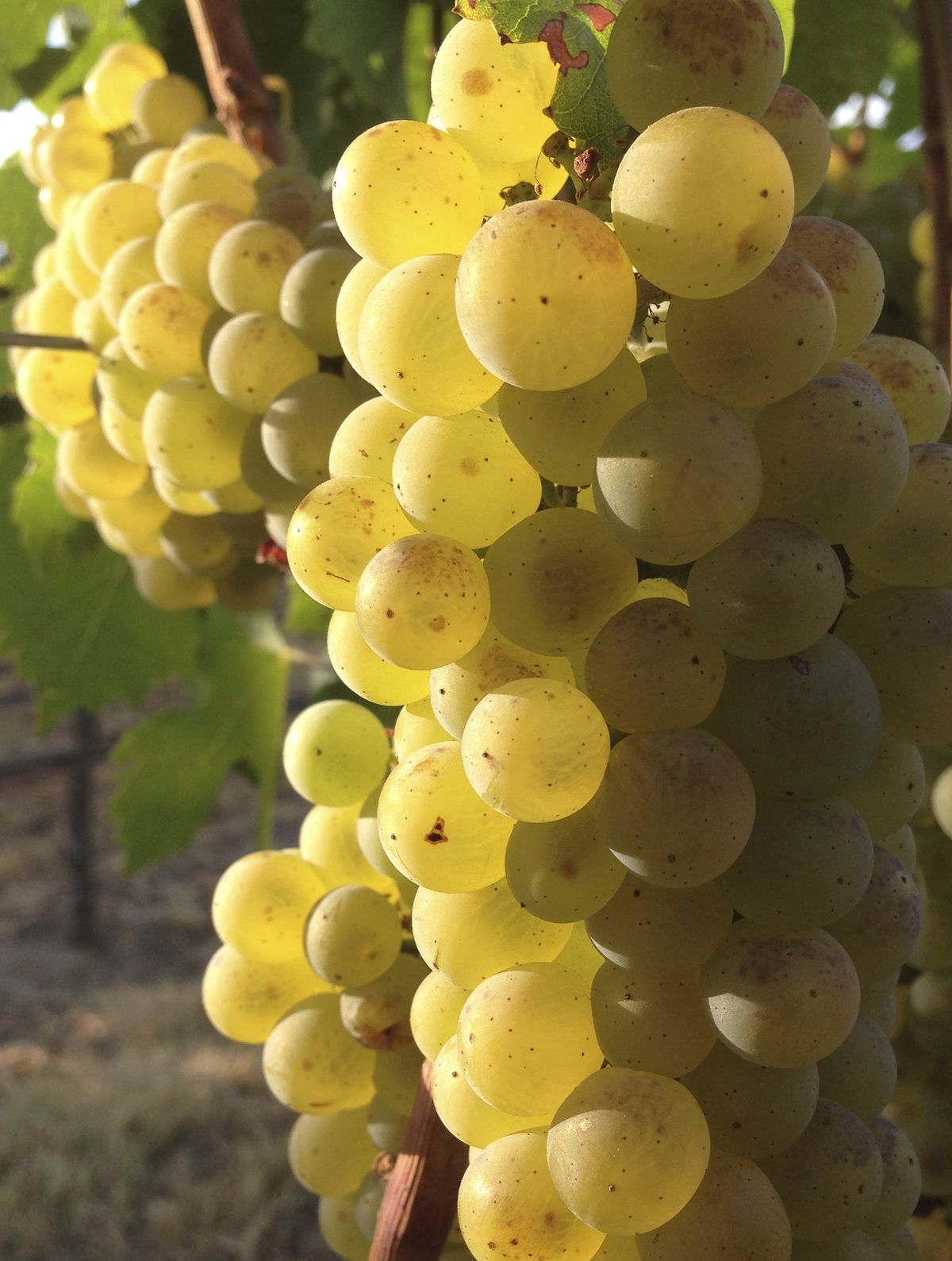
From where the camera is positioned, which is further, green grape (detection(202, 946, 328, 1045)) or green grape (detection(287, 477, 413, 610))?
green grape (detection(202, 946, 328, 1045))

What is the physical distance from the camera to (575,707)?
1.07ft

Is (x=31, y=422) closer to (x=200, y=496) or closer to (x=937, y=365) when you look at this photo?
(x=200, y=496)

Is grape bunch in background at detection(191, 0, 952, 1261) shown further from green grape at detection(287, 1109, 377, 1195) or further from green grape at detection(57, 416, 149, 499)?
green grape at detection(57, 416, 149, 499)

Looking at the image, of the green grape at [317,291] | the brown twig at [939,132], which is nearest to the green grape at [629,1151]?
the green grape at [317,291]

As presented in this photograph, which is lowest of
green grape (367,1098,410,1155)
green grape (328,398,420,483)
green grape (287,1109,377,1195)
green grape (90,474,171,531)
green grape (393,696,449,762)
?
green grape (287,1109,377,1195)

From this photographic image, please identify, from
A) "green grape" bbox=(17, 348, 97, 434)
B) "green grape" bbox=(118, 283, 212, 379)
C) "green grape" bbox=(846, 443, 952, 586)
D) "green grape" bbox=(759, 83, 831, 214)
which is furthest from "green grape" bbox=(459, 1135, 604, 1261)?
"green grape" bbox=(17, 348, 97, 434)

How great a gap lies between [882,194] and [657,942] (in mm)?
655

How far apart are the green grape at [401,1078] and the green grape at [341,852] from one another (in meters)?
0.07

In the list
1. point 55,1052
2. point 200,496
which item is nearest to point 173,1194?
point 55,1052

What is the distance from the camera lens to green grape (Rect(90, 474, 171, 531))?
70 cm

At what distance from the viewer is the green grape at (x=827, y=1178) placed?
0.34 meters

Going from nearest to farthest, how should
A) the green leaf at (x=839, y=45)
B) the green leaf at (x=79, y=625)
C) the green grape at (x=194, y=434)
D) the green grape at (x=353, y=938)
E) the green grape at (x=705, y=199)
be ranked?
the green grape at (x=705, y=199), the green grape at (x=353, y=938), the green grape at (x=194, y=434), the green leaf at (x=839, y=45), the green leaf at (x=79, y=625)

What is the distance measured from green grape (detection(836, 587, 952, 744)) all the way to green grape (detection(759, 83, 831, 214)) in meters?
0.13

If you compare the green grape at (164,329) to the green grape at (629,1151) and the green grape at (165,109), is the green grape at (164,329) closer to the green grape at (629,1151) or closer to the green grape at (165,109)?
the green grape at (165,109)
